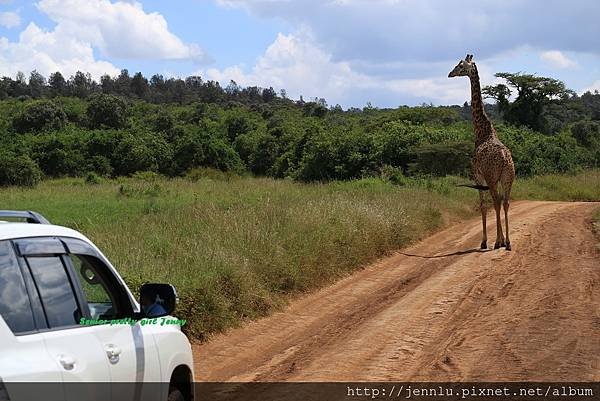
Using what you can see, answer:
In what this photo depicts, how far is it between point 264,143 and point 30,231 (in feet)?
169

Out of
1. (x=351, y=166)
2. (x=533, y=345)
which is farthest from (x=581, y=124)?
(x=533, y=345)

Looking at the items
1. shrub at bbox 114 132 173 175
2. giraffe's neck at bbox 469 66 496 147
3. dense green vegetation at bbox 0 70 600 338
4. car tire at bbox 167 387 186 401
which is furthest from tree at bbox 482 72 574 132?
car tire at bbox 167 387 186 401

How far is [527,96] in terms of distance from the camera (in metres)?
57.0

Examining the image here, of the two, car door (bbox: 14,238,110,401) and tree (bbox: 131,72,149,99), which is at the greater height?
tree (bbox: 131,72,149,99)

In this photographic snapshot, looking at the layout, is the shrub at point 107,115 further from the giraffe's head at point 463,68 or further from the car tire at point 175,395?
the car tire at point 175,395

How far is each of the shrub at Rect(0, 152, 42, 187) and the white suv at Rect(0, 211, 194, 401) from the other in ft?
126

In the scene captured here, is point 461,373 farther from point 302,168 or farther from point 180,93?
point 180,93

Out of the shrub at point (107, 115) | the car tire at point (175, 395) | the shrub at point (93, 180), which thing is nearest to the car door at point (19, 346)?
the car tire at point (175, 395)

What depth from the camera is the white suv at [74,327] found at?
3014mm

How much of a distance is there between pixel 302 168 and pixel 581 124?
23.5 m

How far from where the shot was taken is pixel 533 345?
7699 millimetres

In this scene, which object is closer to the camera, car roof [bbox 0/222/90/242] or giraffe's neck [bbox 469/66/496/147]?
car roof [bbox 0/222/90/242]

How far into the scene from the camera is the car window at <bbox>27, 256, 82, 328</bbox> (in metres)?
3.33

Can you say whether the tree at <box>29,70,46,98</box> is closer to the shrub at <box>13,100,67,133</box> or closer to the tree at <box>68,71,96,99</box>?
the tree at <box>68,71,96,99</box>
